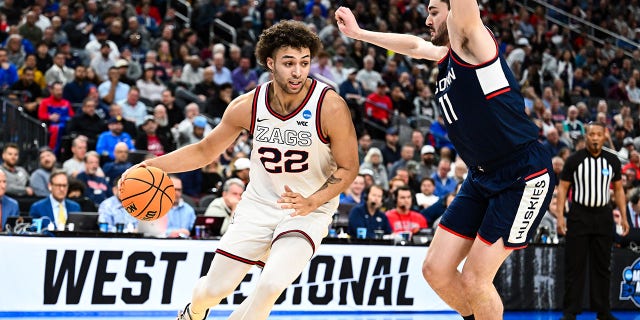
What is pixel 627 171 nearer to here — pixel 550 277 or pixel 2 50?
pixel 550 277

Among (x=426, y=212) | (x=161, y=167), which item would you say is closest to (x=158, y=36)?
(x=426, y=212)

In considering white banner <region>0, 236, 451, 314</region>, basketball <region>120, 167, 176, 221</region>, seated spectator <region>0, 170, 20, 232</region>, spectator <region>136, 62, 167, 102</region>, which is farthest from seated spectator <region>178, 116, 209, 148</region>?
basketball <region>120, 167, 176, 221</region>

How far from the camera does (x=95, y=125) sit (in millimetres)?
14539

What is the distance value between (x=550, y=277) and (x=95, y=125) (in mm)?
7182

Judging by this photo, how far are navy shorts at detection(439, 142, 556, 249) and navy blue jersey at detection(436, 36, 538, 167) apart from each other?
0.31 ft

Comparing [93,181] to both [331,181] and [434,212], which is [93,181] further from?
[331,181]

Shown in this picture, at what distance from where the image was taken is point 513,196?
580 cm

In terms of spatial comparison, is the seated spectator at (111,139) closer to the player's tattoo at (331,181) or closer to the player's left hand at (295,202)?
the player's tattoo at (331,181)

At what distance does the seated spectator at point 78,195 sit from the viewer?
39.6 feet

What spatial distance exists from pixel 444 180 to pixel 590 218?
475 centimetres

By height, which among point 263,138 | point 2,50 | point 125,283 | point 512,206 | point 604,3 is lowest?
point 125,283

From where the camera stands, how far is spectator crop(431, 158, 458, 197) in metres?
15.1

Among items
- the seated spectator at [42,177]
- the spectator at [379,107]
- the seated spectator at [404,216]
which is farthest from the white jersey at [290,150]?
the spectator at [379,107]

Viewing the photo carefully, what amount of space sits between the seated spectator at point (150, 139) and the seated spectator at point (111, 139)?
0.70ft
